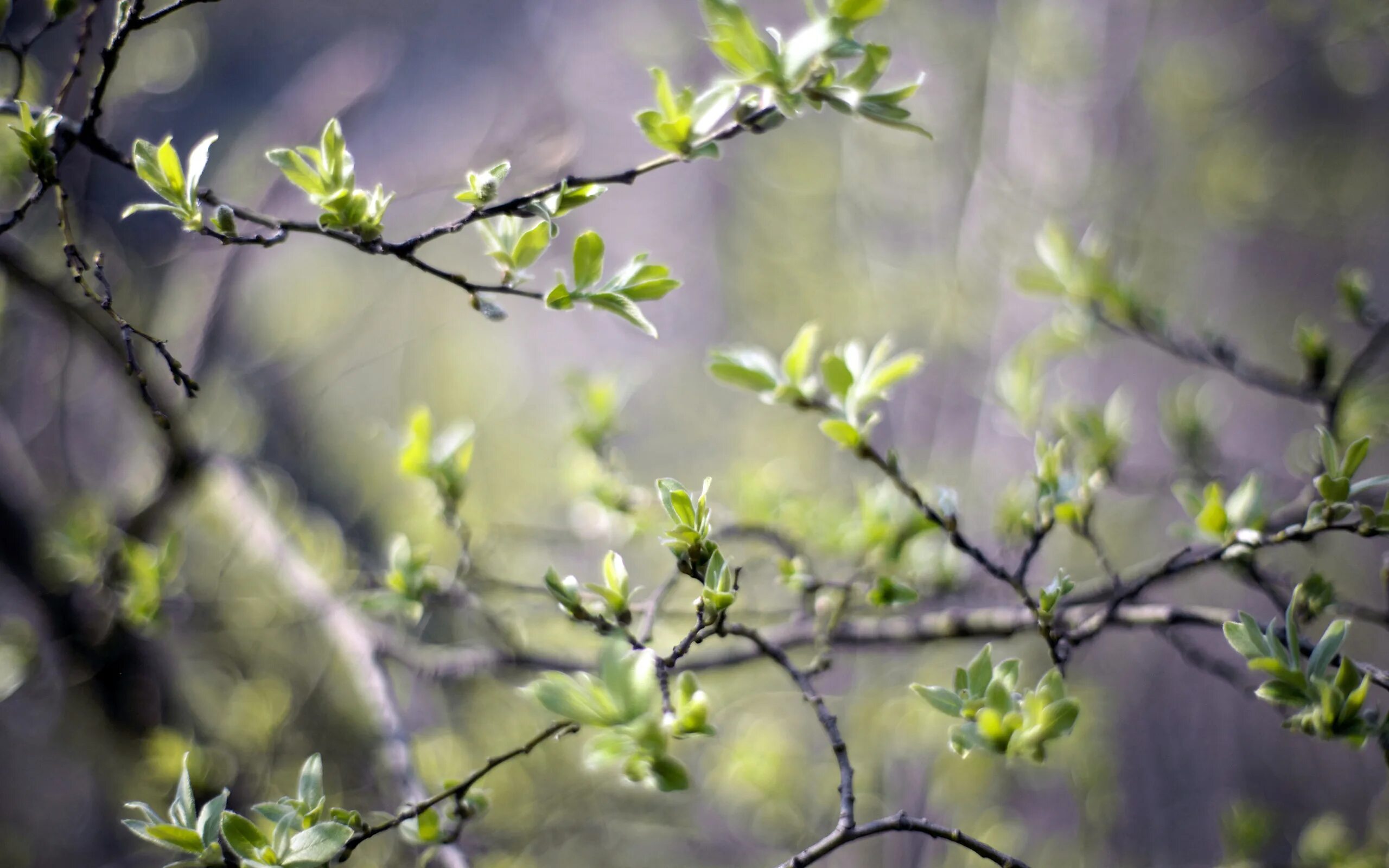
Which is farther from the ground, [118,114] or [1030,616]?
[118,114]

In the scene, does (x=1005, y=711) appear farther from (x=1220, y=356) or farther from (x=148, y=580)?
(x=148, y=580)

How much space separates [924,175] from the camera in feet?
6.70

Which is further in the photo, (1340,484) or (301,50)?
(301,50)

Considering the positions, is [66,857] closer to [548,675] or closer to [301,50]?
[548,675]

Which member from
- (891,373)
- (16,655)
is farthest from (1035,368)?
(16,655)

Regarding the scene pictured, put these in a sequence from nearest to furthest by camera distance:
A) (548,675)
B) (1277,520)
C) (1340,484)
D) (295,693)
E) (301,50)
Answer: (548,675) → (1340,484) → (1277,520) → (295,693) → (301,50)

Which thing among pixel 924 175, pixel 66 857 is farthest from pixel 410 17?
pixel 66 857

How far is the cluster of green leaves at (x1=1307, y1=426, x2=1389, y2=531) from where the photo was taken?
50 cm

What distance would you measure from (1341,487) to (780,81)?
0.46 meters

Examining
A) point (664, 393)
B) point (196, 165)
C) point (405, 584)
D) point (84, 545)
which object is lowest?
point (664, 393)

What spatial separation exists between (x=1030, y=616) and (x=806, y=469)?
147 centimetres

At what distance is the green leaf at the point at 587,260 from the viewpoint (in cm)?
50

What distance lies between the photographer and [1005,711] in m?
0.47

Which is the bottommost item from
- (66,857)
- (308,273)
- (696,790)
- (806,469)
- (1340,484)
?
(66,857)
